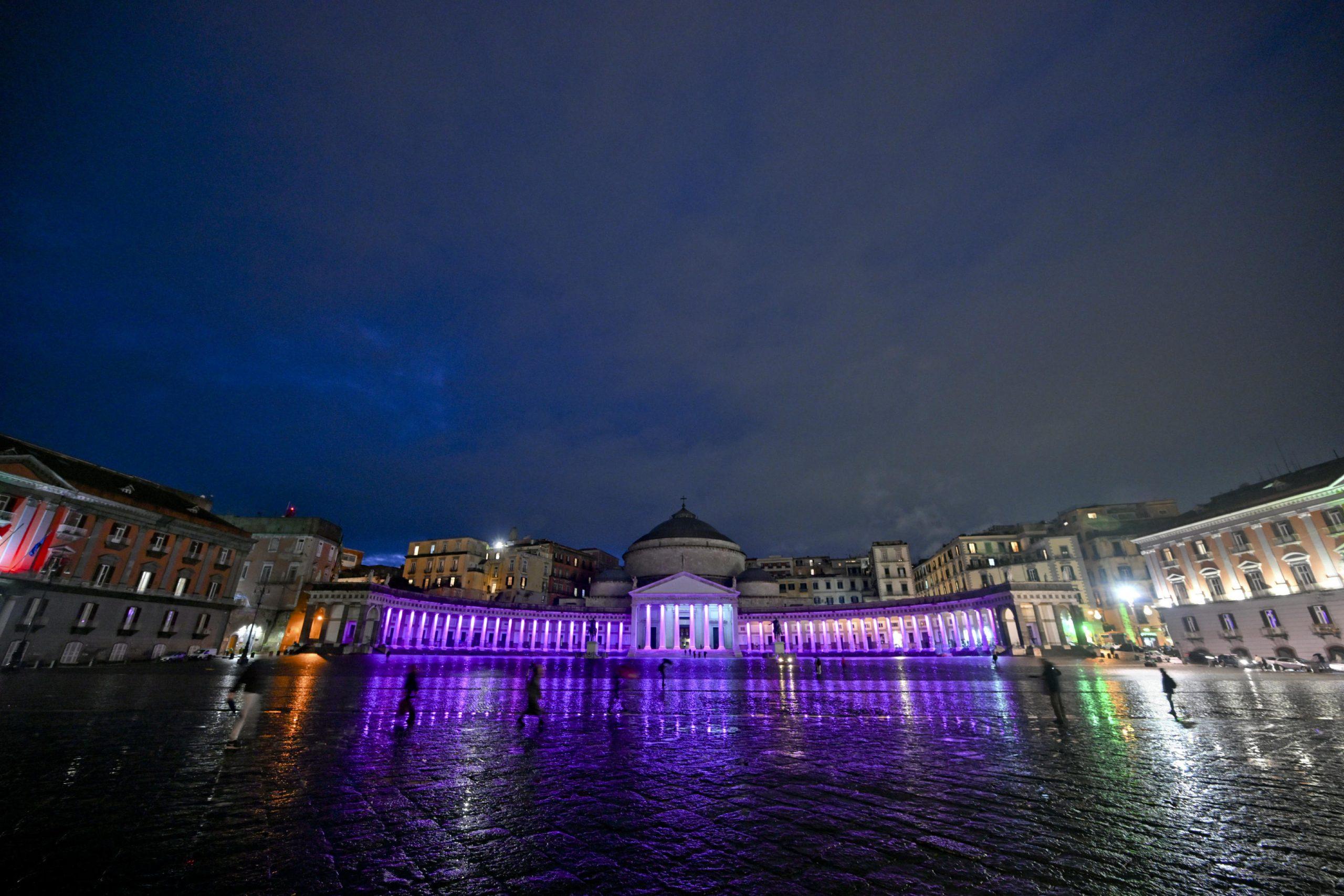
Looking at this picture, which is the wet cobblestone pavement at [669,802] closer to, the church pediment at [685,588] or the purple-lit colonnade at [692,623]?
the purple-lit colonnade at [692,623]

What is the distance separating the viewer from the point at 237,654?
53750mm

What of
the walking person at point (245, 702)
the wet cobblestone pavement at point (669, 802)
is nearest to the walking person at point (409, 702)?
the wet cobblestone pavement at point (669, 802)

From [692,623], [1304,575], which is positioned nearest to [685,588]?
[692,623]

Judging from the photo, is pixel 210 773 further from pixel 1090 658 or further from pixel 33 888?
pixel 1090 658

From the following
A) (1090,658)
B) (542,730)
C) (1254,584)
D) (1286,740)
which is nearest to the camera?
(1286,740)

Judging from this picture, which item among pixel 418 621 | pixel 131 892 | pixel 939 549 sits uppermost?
pixel 939 549

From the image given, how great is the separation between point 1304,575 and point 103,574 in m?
82.1

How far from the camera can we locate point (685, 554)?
9750 cm

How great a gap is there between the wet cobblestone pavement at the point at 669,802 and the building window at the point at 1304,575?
107 feet

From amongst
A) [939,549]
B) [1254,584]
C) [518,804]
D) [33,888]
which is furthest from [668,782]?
[939,549]

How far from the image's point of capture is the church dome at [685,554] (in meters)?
96.8

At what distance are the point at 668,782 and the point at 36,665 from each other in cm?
4413

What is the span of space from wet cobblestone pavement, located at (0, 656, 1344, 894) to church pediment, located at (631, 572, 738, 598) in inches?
2643

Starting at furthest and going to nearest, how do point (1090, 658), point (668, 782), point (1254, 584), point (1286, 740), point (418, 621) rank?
point (418, 621) → point (1090, 658) → point (1254, 584) → point (1286, 740) → point (668, 782)
